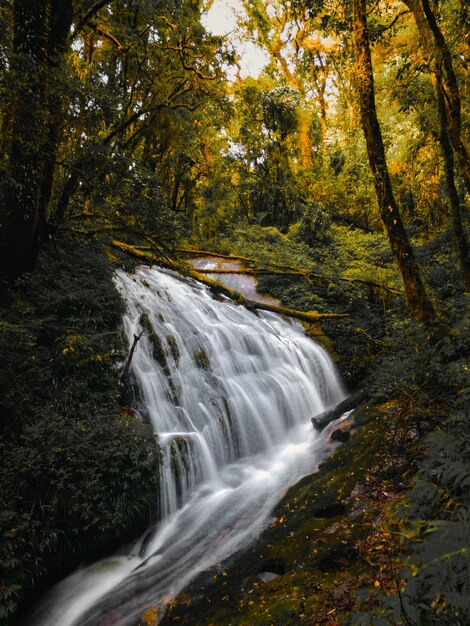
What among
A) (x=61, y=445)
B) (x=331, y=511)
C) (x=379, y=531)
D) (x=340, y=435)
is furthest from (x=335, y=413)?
(x=61, y=445)

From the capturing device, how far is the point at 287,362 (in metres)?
10.7

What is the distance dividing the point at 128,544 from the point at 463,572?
5.10 meters

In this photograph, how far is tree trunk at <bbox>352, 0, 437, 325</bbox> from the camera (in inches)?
197

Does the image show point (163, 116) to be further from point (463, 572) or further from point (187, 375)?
point (463, 572)

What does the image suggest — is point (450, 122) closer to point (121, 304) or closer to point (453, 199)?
point (453, 199)

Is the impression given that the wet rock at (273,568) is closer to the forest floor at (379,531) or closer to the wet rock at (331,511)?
the forest floor at (379,531)

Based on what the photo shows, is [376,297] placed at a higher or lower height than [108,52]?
lower

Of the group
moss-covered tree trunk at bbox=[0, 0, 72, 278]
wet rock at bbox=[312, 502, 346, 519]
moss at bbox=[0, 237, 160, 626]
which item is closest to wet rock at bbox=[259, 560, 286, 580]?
wet rock at bbox=[312, 502, 346, 519]

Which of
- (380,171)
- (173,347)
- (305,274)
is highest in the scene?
(305,274)

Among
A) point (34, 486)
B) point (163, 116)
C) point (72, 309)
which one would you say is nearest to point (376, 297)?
point (163, 116)

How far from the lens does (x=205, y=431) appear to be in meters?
7.48

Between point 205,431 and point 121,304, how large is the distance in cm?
332

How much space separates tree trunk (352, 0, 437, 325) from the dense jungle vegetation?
0.02 m

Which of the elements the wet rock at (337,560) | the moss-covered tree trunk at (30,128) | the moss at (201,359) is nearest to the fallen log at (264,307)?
the moss at (201,359)
